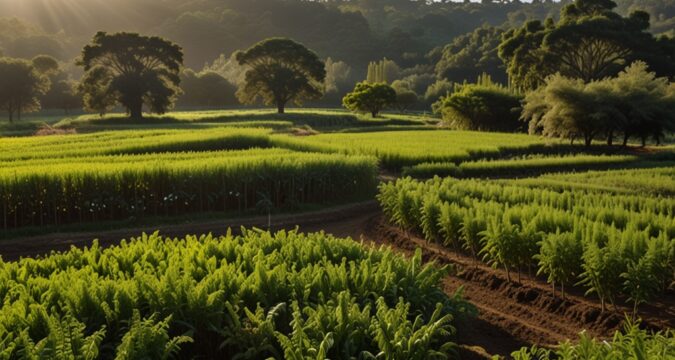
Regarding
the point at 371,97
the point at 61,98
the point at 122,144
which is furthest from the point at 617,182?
the point at 61,98

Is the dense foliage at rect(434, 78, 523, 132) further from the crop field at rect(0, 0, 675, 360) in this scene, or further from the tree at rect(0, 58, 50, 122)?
the tree at rect(0, 58, 50, 122)

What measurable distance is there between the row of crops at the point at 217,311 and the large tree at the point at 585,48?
4193cm

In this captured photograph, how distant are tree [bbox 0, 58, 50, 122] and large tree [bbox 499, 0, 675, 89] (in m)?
43.5

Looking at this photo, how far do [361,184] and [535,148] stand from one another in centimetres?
1576

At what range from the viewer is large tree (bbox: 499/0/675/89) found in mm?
44688

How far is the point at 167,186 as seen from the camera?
1738 cm

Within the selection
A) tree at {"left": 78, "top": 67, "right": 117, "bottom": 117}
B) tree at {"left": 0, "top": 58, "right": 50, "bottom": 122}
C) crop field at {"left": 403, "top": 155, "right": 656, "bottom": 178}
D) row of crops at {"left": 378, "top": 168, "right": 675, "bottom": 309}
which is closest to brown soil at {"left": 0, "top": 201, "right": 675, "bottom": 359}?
row of crops at {"left": 378, "top": 168, "right": 675, "bottom": 309}

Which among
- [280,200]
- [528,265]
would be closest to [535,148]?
[280,200]

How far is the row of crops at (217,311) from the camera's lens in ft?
18.3

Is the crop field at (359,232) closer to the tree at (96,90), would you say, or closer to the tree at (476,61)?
the tree at (96,90)

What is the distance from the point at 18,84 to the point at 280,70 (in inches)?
964

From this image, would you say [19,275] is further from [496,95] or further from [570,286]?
[496,95]

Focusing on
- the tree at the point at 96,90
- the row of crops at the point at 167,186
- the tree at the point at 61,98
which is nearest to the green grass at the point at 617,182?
the row of crops at the point at 167,186

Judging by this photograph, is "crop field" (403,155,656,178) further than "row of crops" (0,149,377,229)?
Yes
